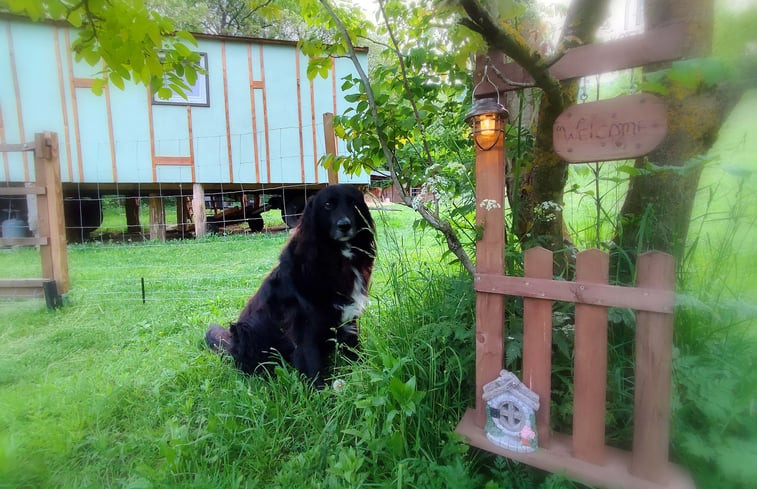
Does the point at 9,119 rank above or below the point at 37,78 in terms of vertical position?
below

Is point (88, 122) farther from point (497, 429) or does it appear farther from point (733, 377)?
point (733, 377)

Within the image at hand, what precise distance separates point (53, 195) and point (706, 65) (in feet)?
17.1

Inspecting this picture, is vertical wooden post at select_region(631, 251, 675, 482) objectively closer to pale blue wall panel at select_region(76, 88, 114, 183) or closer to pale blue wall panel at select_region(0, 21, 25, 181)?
pale blue wall panel at select_region(0, 21, 25, 181)

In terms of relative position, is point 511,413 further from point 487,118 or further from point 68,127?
point 68,127

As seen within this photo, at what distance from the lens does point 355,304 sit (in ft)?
7.57

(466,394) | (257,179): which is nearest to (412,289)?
(466,394)

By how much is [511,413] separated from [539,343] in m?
0.27

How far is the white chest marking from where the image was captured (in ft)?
7.48

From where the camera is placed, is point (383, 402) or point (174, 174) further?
point (174, 174)

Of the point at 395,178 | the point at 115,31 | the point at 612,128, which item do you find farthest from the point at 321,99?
the point at 612,128

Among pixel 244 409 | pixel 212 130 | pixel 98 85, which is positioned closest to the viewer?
pixel 98 85

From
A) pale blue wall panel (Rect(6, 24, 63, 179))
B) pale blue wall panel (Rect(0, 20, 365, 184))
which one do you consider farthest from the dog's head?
pale blue wall panel (Rect(6, 24, 63, 179))

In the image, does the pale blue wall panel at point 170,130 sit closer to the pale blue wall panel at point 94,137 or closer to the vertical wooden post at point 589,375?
the pale blue wall panel at point 94,137

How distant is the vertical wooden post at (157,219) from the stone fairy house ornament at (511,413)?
9.24 m
